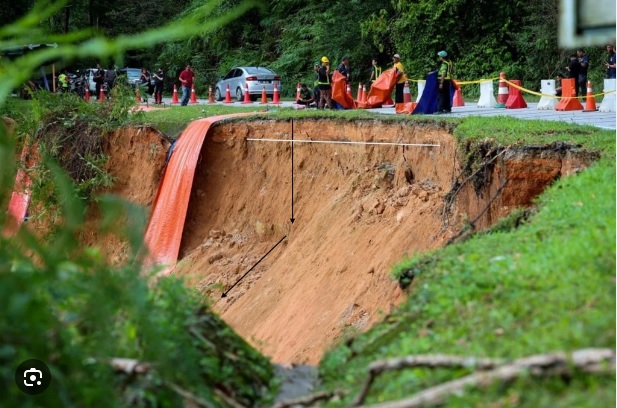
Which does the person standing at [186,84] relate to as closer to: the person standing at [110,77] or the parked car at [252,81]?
the parked car at [252,81]

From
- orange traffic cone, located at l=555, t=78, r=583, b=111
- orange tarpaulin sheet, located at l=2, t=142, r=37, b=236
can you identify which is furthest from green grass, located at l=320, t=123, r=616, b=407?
orange tarpaulin sheet, located at l=2, t=142, r=37, b=236

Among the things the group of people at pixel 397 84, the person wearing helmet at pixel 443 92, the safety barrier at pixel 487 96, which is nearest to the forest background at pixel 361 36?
the group of people at pixel 397 84

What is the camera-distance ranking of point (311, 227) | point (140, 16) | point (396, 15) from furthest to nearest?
1. point (140, 16)
2. point (396, 15)
3. point (311, 227)

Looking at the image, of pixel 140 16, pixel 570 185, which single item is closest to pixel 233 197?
pixel 570 185

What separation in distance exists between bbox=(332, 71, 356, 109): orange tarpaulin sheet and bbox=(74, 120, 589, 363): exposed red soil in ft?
15.0

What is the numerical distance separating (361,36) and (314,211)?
62.0ft

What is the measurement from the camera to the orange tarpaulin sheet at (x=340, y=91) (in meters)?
24.7

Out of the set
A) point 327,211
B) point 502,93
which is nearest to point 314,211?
point 327,211

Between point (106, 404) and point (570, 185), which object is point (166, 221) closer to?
point (570, 185)

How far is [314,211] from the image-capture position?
19031 millimetres

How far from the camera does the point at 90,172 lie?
2216 centimetres

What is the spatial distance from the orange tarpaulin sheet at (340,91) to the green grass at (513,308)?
14959 millimetres

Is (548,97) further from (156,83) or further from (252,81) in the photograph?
(156,83)

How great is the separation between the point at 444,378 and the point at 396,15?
103 feet
